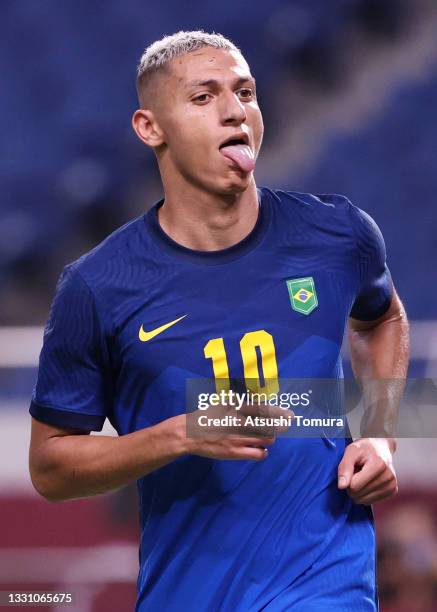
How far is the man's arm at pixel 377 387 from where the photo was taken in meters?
1.74

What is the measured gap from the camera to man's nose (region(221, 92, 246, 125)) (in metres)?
1.83

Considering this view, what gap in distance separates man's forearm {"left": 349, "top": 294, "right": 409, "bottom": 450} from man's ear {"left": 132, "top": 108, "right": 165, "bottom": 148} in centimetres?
53

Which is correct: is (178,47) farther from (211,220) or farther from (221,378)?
(221,378)

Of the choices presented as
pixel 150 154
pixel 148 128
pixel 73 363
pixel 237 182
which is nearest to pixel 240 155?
pixel 237 182

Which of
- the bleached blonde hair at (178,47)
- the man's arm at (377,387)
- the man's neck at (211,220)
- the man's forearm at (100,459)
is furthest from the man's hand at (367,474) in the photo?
the bleached blonde hair at (178,47)

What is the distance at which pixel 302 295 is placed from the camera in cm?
184

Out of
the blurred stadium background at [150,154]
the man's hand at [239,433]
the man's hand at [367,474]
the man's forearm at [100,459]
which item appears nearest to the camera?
the man's hand at [239,433]

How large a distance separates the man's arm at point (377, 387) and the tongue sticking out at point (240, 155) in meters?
0.45

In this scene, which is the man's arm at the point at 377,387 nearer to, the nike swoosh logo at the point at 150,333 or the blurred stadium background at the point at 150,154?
the nike swoosh logo at the point at 150,333

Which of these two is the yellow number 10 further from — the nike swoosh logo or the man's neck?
the man's neck

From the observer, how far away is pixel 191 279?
6.05 feet

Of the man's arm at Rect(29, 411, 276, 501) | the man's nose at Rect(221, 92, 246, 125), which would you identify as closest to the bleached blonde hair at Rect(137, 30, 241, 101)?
the man's nose at Rect(221, 92, 246, 125)

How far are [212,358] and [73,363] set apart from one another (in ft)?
0.78

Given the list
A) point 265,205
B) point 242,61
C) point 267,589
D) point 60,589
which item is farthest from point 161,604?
point 60,589
